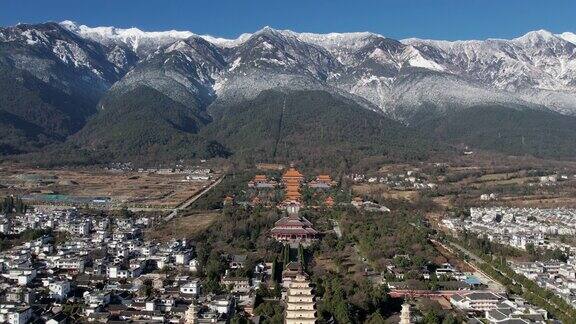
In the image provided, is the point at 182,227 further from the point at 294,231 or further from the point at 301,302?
the point at 301,302

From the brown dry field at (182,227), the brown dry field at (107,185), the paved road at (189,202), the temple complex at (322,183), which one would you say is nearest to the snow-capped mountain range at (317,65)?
the brown dry field at (107,185)

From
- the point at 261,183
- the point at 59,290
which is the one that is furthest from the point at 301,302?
the point at 261,183

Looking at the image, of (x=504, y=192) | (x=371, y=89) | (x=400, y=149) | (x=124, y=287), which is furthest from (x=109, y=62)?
(x=124, y=287)

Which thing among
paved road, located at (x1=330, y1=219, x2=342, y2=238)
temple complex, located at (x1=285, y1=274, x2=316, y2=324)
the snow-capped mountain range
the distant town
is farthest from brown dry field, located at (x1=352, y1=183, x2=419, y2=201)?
the snow-capped mountain range

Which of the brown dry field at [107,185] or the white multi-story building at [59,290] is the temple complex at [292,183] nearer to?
the brown dry field at [107,185]

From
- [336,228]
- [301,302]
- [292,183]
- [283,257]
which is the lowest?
[301,302]

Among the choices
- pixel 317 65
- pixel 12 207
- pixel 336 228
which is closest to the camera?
pixel 336 228
